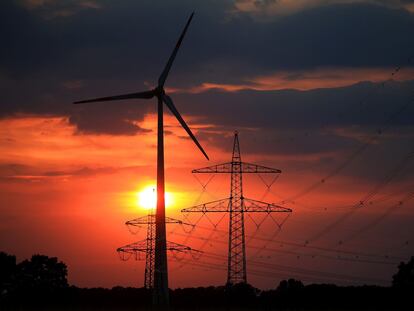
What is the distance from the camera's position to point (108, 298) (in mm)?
147500

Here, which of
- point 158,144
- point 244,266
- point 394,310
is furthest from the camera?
point 158,144

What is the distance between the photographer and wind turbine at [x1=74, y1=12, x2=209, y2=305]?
122 metres

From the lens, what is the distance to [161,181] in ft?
414

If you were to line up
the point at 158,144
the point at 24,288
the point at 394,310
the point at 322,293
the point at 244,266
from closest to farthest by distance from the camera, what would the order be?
the point at 394,310
the point at 244,266
the point at 158,144
the point at 322,293
the point at 24,288

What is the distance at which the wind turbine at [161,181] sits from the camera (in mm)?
121625

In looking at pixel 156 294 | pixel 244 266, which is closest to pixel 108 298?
pixel 156 294

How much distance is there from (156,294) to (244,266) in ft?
43.3

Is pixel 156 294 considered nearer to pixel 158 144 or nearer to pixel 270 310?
pixel 158 144

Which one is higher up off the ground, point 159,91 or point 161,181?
point 159,91

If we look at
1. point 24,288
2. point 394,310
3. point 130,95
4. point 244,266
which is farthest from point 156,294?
point 24,288

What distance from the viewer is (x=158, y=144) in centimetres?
12788

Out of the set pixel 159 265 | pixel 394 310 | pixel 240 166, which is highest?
pixel 240 166

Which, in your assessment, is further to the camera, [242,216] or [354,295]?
[354,295]

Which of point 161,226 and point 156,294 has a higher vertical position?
point 161,226
